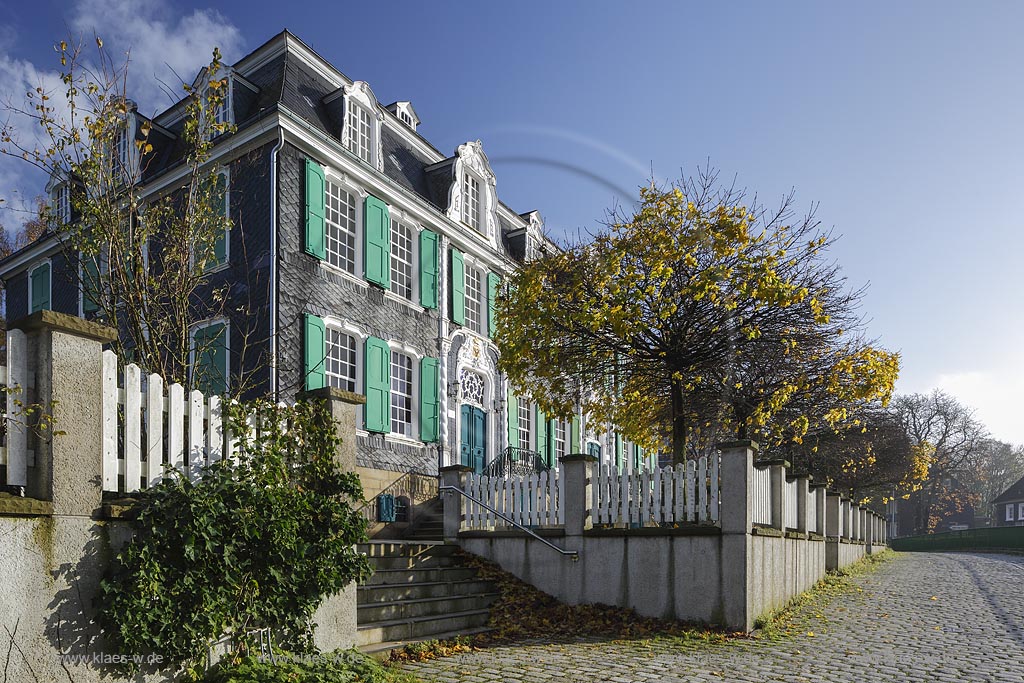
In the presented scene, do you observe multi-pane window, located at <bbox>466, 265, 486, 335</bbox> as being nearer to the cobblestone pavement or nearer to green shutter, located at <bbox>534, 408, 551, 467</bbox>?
green shutter, located at <bbox>534, 408, 551, 467</bbox>

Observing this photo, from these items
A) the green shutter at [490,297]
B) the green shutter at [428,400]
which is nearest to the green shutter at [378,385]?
the green shutter at [428,400]

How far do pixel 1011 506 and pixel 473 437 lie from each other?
7435 cm

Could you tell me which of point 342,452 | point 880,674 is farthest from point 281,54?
point 880,674

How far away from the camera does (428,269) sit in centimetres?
1800

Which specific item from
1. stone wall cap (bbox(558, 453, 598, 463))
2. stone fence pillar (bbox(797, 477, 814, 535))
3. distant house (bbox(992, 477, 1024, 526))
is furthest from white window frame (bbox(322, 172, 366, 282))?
distant house (bbox(992, 477, 1024, 526))

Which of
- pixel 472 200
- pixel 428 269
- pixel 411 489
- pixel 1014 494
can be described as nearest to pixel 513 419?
pixel 428 269

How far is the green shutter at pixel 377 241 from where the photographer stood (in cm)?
1617

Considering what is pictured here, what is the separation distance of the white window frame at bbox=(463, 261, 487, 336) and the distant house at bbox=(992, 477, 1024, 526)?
71.1m

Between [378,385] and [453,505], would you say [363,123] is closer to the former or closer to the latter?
[378,385]

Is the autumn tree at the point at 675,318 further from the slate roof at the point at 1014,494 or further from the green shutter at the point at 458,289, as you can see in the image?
the slate roof at the point at 1014,494

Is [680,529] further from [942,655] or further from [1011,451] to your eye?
[1011,451]

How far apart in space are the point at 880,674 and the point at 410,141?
1558 cm

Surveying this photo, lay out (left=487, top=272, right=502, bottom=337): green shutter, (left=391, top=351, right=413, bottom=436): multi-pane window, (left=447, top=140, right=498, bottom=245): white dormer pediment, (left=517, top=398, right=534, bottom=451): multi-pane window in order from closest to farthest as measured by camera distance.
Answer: (left=391, top=351, right=413, bottom=436): multi-pane window
(left=447, top=140, right=498, bottom=245): white dormer pediment
(left=487, top=272, right=502, bottom=337): green shutter
(left=517, top=398, right=534, bottom=451): multi-pane window

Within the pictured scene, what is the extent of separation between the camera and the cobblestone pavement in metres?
7.09
